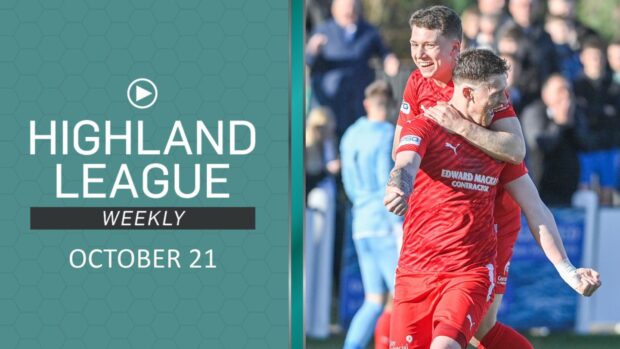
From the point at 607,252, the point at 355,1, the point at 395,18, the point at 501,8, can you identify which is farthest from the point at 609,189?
the point at 395,18

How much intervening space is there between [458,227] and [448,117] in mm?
561

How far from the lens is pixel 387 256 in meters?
10.8

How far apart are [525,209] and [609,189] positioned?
508 centimetres

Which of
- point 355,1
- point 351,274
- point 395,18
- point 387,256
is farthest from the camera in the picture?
point 395,18

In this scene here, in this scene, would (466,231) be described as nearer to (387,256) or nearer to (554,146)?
(387,256)

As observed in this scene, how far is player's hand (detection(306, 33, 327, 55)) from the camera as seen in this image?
12.2m

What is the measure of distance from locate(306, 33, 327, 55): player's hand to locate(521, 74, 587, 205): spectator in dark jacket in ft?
5.87

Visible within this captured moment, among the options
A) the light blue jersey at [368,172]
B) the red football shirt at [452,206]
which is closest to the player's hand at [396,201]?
the red football shirt at [452,206]

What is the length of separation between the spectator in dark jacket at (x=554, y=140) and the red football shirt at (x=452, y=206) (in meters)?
4.84

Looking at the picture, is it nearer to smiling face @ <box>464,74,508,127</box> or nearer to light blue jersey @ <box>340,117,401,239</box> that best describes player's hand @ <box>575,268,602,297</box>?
smiling face @ <box>464,74,508,127</box>

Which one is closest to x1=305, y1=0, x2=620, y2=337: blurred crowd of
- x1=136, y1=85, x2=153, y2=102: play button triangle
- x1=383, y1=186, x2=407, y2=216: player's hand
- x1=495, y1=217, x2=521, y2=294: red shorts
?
x1=136, y1=85, x2=153, y2=102: play button triangle

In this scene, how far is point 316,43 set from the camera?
12.2 metres

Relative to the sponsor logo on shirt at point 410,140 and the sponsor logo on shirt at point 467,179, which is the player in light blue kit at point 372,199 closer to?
the sponsor logo on shirt at point 467,179

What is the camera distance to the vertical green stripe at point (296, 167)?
27.3ft
